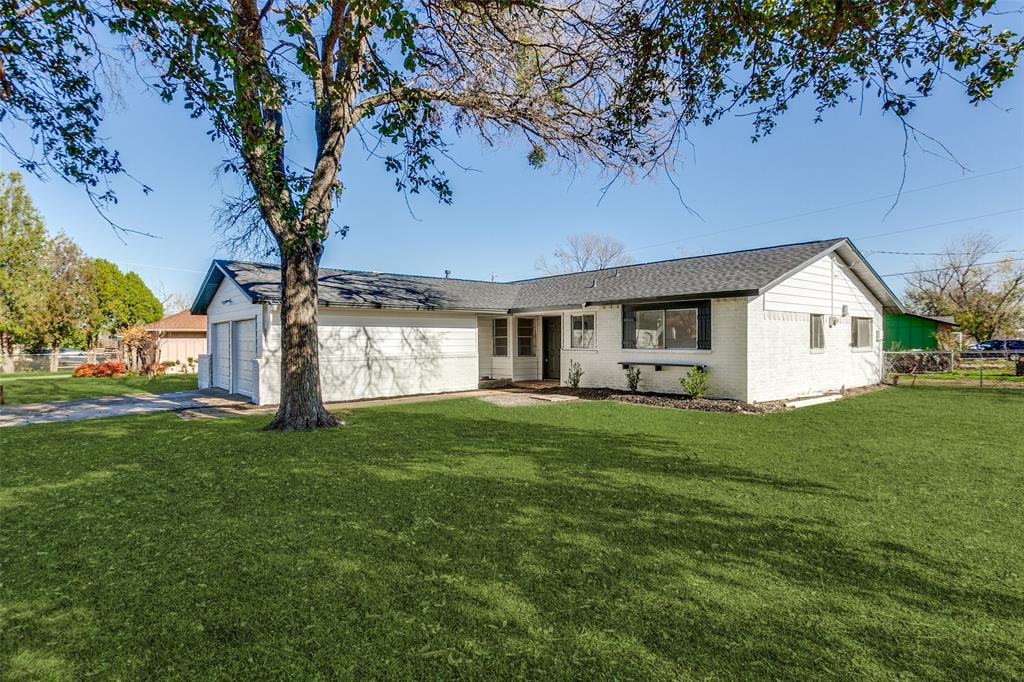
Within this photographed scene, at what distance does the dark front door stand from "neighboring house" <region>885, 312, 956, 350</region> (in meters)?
19.2

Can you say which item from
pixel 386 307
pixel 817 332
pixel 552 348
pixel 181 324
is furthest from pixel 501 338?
pixel 181 324

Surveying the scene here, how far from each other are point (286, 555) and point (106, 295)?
1375 inches

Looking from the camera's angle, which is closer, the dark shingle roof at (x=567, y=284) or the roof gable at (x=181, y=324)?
the dark shingle roof at (x=567, y=284)

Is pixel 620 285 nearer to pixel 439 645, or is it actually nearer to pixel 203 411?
pixel 203 411

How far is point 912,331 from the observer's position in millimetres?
25828

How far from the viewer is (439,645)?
2.47 m

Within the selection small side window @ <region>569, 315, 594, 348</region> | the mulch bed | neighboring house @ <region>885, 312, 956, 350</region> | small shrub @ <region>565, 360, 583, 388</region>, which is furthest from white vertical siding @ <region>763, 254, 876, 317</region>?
neighboring house @ <region>885, 312, 956, 350</region>

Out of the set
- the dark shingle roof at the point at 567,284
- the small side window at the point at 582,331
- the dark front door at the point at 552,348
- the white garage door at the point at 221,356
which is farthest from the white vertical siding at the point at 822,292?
the white garage door at the point at 221,356

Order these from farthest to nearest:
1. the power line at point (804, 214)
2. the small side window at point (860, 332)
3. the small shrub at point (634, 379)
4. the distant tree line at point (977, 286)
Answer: the distant tree line at point (977, 286), the small side window at point (860, 332), the small shrub at point (634, 379), the power line at point (804, 214)

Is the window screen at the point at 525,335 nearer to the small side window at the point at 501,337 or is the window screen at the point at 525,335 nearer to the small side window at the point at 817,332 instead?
the small side window at the point at 501,337

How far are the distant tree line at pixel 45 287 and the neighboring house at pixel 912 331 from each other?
4426cm

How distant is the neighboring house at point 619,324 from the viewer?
1216 centimetres

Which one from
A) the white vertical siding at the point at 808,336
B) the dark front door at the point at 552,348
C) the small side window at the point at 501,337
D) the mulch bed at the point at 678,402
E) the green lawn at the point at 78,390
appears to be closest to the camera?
the mulch bed at the point at 678,402

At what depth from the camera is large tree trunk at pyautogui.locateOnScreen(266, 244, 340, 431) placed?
889 cm
